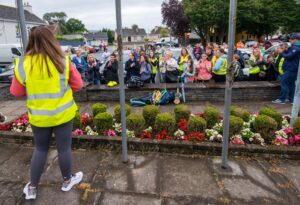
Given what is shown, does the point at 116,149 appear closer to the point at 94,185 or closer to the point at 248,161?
the point at 94,185

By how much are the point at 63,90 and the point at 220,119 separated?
3075 millimetres

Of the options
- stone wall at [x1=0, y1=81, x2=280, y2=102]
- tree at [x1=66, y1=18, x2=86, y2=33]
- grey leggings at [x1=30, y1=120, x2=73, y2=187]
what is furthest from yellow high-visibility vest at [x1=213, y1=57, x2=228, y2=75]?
tree at [x1=66, y1=18, x2=86, y2=33]

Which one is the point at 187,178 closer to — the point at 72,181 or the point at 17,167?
the point at 72,181

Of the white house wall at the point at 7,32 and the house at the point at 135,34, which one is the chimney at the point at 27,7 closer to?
the white house wall at the point at 7,32

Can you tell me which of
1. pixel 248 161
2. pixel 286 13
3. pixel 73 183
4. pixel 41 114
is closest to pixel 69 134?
pixel 41 114

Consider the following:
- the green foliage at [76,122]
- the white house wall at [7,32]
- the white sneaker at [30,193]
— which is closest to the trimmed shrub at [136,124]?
the green foliage at [76,122]

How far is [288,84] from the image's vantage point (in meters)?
6.04

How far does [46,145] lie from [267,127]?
10.5 feet

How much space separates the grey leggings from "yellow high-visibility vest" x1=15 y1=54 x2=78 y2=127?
0.10 metres

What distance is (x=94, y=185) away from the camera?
280cm

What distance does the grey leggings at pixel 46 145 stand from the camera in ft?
7.78

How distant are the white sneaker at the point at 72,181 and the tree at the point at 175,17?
3872 cm

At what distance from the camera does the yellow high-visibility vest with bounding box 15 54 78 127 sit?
2.17 meters

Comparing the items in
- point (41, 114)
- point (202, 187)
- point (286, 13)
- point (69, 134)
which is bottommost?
point (202, 187)
